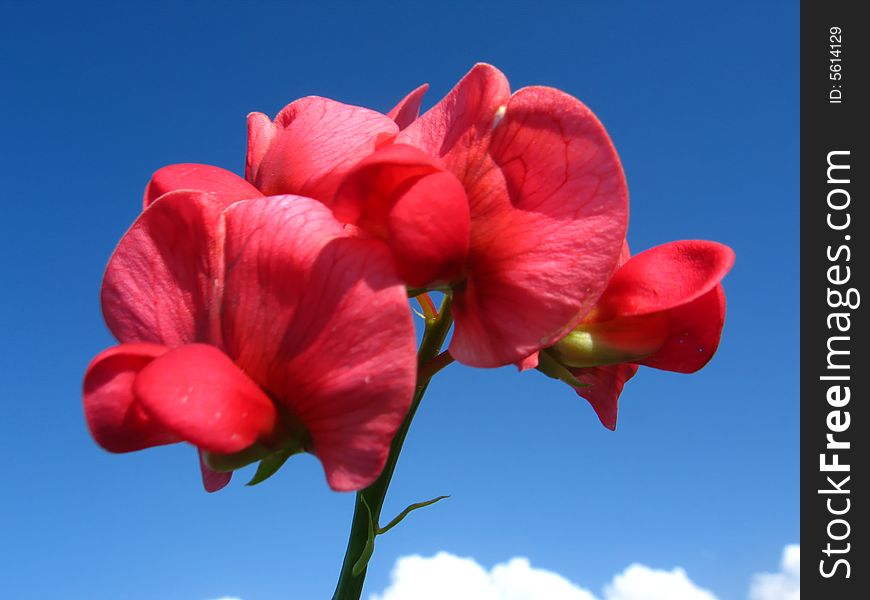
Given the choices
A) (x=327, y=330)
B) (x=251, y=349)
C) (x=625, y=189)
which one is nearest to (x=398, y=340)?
(x=327, y=330)

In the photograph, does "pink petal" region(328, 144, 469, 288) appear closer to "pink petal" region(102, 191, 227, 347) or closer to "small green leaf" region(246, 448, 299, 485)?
"pink petal" region(102, 191, 227, 347)

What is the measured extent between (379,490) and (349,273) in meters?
0.44

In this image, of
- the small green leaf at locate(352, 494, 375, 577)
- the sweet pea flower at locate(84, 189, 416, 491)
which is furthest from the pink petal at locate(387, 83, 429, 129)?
the small green leaf at locate(352, 494, 375, 577)

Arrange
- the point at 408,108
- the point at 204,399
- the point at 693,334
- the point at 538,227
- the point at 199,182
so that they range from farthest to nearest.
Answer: the point at 408,108 → the point at 693,334 → the point at 199,182 → the point at 538,227 → the point at 204,399

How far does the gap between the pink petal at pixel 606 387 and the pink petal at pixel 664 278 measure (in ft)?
0.68

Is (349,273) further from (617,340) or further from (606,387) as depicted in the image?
(606,387)

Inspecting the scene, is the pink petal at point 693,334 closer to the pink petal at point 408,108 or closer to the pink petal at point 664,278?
the pink petal at point 664,278

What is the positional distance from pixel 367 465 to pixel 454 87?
58 cm

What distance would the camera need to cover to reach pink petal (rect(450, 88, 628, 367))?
0.99 metres

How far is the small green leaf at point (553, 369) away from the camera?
1.25 metres

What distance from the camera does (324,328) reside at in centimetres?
92

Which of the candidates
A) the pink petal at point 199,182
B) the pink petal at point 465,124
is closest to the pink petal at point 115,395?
the pink petal at point 199,182

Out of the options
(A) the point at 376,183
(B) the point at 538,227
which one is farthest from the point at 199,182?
(B) the point at 538,227

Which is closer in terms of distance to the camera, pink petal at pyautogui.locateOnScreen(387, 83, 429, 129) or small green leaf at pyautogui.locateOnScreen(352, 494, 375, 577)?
small green leaf at pyautogui.locateOnScreen(352, 494, 375, 577)
